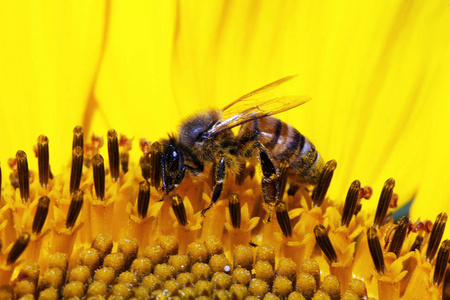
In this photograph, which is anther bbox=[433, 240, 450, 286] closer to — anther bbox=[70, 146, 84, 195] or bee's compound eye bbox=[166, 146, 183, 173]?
bee's compound eye bbox=[166, 146, 183, 173]

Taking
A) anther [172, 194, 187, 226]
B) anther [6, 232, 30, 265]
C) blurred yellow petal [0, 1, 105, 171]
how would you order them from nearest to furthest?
1. anther [6, 232, 30, 265]
2. anther [172, 194, 187, 226]
3. blurred yellow petal [0, 1, 105, 171]

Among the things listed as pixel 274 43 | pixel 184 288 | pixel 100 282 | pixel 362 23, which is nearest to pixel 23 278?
pixel 100 282

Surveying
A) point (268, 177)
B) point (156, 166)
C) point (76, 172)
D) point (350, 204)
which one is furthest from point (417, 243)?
point (76, 172)

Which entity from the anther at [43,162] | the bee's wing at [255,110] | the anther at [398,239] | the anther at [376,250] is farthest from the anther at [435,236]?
the anther at [43,162]

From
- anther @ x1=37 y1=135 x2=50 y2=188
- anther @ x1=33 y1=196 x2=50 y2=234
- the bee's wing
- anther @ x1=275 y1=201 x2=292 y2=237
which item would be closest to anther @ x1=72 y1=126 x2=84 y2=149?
anther @ x1=37 y1=135 x2=50 y2=188

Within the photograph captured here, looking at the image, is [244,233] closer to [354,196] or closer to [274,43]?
[354,196]

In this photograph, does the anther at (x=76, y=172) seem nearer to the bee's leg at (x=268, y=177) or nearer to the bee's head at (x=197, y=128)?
the bee's head at (x=197, y=128)
